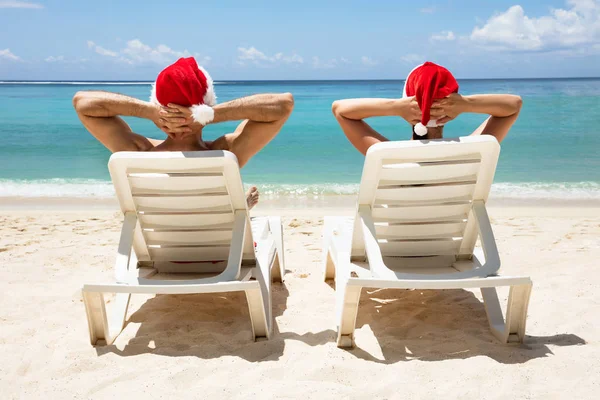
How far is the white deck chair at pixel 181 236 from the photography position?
117 inches

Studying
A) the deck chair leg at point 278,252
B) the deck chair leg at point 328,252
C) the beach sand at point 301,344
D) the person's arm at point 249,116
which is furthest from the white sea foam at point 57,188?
the person's arm at point 249,116

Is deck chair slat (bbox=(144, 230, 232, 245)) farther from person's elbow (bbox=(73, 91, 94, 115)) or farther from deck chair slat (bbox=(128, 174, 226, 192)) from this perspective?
person's elbow (bbox=(73, 91, 94, 115))

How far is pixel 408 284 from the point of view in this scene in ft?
9.27

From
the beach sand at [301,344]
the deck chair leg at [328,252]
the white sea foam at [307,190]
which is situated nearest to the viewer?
the beach sand at [301,344]

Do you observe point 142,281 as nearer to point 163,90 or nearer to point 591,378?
point 163,90

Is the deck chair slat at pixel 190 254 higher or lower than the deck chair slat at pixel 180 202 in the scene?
lower

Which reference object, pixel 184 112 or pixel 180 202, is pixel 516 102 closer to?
pixel 184 112

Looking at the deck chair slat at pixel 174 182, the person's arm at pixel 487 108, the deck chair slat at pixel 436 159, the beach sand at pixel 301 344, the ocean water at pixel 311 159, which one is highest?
the person's arm at pixel 487 108

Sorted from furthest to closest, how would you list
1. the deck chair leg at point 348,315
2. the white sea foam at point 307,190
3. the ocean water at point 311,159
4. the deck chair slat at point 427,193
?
the ocean water at point 311,159 → the white sea foam at point 307,190 → the deck chair slat at point 427,193 → the deck chair leg at point 348,315

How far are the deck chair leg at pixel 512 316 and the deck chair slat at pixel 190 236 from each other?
61.7 inches

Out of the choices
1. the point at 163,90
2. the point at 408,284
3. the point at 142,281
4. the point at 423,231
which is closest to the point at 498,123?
the point at 423,231

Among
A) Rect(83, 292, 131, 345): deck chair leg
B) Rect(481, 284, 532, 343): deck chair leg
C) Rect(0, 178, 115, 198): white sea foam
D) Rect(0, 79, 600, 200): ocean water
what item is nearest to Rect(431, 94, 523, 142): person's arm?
Rect(481, 284, 532, 343): deck chair leg

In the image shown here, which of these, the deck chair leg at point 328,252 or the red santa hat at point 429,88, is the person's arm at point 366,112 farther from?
the deck chair leg at point 328,252

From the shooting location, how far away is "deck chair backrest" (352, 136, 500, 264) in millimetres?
3021
